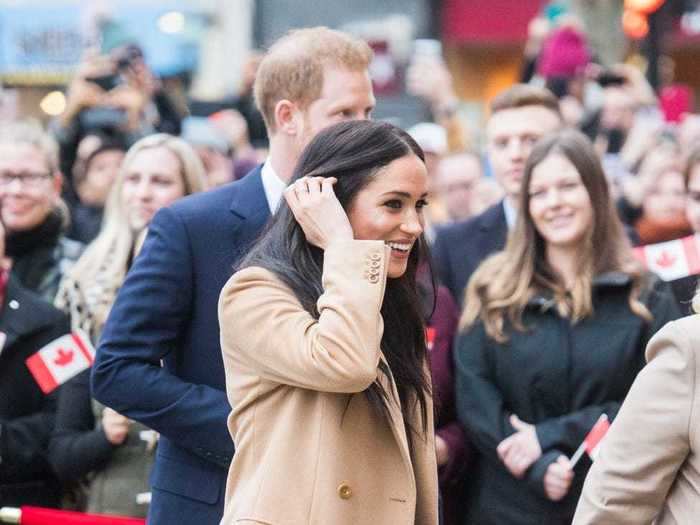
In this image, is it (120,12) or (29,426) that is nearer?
(29,426)

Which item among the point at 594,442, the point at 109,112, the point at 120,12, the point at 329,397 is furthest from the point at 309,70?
the point at 120,12

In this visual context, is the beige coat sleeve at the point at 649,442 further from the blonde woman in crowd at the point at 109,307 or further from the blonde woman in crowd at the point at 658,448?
the blonde woman in crowd at the point at 109,307

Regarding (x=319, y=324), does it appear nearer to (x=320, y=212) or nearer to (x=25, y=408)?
(x=320, y=212)

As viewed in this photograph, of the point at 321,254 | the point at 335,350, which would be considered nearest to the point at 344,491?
the point at 335,350

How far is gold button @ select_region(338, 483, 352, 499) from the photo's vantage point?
3658 mm

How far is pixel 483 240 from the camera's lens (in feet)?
22.2

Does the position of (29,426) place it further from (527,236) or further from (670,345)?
(670,345)

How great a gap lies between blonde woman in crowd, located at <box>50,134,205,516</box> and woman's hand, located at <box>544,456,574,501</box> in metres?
1.50

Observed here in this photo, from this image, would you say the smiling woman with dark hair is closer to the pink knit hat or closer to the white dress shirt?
the white dress shirt

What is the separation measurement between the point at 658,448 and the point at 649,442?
0.08 ft

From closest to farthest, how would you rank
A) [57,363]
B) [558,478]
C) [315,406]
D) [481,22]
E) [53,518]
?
[315,406] → [558,478] → [53,518] → [57,363] → [481,22]

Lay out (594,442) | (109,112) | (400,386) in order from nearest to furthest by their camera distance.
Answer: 1. (400,386)
2. (594,442)
3. (109,112)

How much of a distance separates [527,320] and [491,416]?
397 mm

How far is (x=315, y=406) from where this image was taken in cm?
369
